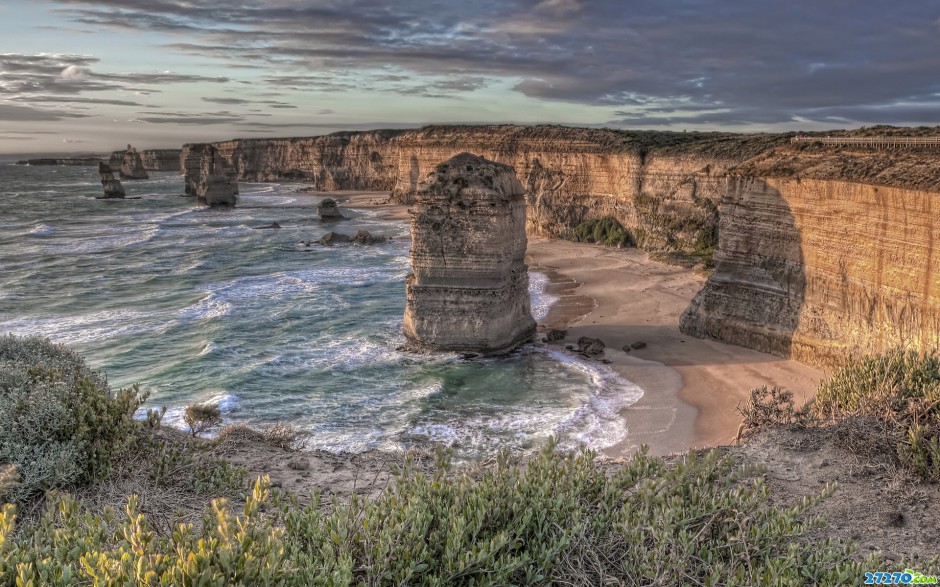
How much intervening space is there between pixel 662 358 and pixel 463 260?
311 inches

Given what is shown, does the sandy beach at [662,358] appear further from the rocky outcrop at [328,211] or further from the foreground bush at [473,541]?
the rocky outcrop at [328,211]

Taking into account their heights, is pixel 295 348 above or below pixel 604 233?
below

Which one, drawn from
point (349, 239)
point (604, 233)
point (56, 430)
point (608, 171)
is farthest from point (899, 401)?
point (349, 239)

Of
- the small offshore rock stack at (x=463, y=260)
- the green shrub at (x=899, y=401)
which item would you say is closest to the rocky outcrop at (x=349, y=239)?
the small offshore rock stack at (x=463, y=260)

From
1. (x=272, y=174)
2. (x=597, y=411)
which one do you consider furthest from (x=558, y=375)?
(x=272, y=174)

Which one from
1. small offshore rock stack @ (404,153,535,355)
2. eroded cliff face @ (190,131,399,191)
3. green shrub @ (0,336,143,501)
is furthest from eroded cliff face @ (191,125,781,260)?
green shrub @ (0,336,143,501)

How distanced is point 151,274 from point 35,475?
35.3m

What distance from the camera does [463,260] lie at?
22.6 metres

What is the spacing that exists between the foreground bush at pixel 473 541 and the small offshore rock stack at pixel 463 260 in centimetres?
A: 1642

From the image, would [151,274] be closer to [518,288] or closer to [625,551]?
[518,288]

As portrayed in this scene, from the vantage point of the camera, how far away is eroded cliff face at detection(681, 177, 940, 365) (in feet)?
54.4

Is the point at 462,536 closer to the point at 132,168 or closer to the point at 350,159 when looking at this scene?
the point at 350,159

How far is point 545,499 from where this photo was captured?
5.50 metres

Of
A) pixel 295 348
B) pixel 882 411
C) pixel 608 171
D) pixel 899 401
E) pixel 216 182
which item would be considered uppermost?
pixel 608 171
